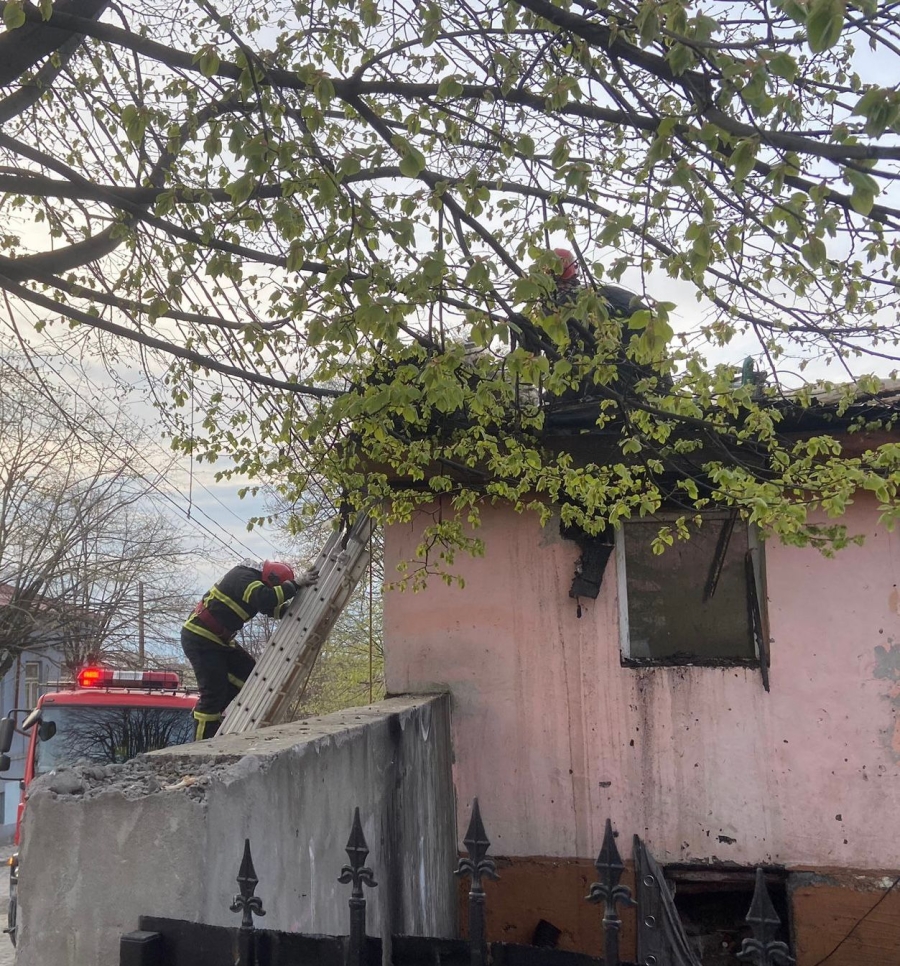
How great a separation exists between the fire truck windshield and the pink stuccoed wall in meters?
3.69

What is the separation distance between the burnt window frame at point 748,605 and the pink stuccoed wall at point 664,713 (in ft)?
0.18

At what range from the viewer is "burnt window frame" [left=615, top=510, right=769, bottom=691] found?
5.65m

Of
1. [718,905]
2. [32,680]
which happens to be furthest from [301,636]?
[32,680]

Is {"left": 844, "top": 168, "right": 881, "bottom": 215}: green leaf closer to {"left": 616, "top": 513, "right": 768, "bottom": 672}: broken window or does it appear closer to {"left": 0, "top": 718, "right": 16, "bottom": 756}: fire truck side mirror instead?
{"left": 616, "top": 513, "right": 768, "bottom": 672}: broken window

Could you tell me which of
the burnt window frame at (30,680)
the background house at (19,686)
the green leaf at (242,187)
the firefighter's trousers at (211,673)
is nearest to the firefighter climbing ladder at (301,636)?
the firefighter's trousers at (211,673)

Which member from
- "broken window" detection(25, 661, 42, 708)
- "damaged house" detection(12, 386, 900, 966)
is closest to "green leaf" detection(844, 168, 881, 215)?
"damaged house" detection(12, 386, 900, 966)

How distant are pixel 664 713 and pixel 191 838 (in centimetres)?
420

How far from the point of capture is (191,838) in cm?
206

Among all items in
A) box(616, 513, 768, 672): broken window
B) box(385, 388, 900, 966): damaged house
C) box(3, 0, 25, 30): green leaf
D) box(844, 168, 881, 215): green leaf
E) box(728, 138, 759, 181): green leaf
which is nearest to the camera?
box(844, 168, 881, 215): green leaf

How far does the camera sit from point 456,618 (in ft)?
19.9

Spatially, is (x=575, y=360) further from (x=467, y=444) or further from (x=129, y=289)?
(x=129, y=289)

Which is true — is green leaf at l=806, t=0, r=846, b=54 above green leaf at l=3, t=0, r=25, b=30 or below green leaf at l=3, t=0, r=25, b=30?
below

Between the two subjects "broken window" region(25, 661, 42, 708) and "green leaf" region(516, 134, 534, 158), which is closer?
"green leaf" region(516, 134, 534, 158)

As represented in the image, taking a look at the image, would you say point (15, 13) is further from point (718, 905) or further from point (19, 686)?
point (19, 686)
